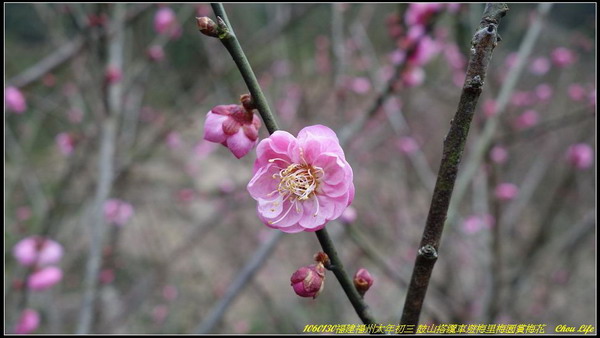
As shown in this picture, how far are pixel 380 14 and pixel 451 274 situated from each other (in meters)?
2.66

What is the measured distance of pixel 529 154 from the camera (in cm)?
456

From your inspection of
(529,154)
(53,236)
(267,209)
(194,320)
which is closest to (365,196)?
(529,154)

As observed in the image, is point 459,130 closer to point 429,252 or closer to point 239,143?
point 429,252

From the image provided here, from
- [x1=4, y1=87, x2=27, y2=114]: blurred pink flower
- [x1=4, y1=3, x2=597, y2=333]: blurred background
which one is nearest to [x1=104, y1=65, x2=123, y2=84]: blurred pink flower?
[x1=4, y1=3, x2=597, y2=333]: blurred background

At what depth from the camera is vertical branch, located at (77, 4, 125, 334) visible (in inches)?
54.4

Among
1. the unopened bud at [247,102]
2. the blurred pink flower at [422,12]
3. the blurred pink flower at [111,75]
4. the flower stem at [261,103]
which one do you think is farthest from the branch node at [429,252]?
the blurred pink flower at [111,75]

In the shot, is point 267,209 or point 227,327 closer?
point 267,209

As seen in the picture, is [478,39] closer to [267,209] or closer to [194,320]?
[267,209]

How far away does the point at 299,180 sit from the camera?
723mm

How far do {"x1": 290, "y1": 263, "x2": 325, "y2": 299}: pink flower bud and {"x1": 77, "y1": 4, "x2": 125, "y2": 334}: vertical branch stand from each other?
107 centimetres

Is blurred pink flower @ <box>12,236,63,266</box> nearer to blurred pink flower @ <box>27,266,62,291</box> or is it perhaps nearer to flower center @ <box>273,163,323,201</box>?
blurred pink flower @ <box>27,266,62,291</box>

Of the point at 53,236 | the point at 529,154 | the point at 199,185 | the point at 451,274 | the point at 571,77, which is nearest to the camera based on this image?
the point at 53,236

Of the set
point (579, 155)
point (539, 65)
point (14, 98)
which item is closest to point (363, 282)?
point (14, 98)

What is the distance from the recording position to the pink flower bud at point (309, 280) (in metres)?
0.58
